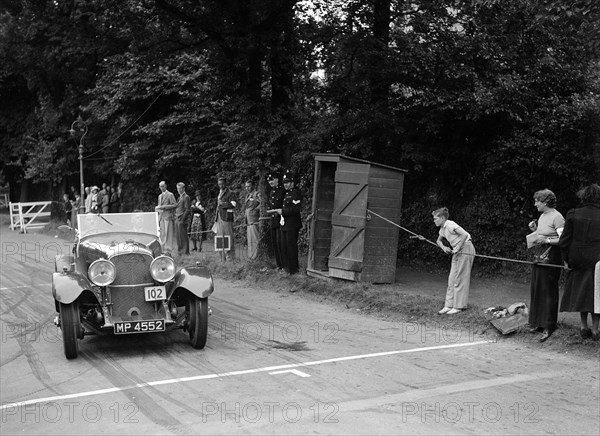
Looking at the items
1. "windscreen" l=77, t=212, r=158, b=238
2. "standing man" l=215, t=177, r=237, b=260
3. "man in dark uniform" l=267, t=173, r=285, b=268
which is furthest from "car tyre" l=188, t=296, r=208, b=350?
"standing man" l=215, t=177, r=237, b=260

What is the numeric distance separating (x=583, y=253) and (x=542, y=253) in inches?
31.1

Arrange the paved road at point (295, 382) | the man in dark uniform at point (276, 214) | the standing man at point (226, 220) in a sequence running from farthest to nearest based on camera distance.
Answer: the standing man at point (226, 220) < the man in dark uniform at point (276, 214) < the paved road at point (295, 382)

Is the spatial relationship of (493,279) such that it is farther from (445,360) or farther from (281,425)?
(281,425)

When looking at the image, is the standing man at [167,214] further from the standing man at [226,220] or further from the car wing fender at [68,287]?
the car wing fender at [68,287]

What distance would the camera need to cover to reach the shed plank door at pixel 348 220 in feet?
43.3

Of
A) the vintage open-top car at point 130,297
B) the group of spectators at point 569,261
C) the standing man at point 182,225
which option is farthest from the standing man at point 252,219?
the group of spectators at point 569,261

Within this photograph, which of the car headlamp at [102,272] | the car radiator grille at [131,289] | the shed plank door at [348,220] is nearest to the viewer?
the car headlamp at [102,272]

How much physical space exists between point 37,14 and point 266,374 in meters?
23.0

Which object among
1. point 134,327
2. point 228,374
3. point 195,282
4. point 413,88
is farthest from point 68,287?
point 413,88

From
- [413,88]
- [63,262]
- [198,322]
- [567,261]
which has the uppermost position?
[413,88]

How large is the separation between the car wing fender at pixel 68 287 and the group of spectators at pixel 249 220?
99.4 inches

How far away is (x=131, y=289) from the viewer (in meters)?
9.35

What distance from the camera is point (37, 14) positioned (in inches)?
1038

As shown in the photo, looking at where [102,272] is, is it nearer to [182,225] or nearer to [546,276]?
[546,276]
